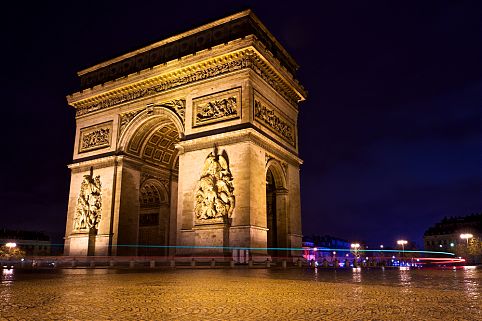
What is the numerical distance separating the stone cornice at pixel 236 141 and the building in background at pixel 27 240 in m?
56.6

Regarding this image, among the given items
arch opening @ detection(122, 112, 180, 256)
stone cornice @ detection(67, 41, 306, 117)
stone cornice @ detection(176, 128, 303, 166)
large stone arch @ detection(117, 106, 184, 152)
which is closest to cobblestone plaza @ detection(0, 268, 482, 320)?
stone cornice @ detection(176, 128, 303, 166)

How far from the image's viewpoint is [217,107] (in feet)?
62.2

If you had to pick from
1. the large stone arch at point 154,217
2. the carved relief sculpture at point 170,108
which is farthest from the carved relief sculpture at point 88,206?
the carved relief sculpture at point 170,108

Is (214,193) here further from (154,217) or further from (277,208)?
(154,217)

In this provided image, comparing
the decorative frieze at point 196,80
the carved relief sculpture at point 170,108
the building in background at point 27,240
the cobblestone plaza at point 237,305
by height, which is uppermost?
the decorative frieze at point 196,80

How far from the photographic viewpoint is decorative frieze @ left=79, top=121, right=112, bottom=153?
22953mm

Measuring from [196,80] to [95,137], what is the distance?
7757mm

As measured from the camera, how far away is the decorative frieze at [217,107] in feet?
60.1

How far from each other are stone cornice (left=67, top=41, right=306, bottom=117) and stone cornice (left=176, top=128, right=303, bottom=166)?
3137 mm

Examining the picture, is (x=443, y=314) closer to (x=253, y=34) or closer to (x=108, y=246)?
(x=253, y=34)

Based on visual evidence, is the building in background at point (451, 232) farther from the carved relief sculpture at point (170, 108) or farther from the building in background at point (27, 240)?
the building in background at point (27, 240)

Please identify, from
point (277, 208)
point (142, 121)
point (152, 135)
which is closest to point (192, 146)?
point (142, 121)

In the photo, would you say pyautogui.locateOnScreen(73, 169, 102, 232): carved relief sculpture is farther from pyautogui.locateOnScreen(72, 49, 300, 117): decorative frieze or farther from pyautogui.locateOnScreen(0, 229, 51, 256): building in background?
pyautogui.locateOnScreen(0, 229, 51, 256): building in background

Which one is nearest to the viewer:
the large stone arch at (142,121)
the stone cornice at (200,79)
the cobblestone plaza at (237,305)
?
the cobblestone plaza at (237,305)
